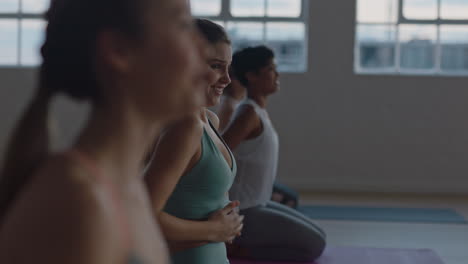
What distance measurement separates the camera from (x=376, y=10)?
6.72 meters

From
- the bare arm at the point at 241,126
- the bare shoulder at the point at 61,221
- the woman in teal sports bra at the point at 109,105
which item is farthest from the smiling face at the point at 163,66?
the bare arm at the point at 241,126

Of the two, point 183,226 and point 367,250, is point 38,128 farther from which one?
point 367,250

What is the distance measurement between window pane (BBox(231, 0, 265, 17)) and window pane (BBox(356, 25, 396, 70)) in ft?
3.31

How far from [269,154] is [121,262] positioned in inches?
117

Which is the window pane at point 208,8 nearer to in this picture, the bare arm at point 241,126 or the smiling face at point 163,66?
the bare arm at point 241,126

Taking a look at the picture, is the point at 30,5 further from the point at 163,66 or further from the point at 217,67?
the point at 163,66

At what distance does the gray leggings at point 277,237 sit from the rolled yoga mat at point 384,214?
1420mm

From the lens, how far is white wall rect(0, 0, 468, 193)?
21.6ft

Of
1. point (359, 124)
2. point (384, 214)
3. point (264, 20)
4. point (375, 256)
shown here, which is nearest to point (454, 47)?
point (359, 124)

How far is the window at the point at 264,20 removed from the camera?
22.3 ft

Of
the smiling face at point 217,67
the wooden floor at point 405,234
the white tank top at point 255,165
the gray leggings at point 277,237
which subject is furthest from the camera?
the wooden floor at point 405,234

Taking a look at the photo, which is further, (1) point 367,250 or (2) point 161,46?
(1) point 367,250

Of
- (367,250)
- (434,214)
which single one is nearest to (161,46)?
(367,250)

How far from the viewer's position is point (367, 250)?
4102mm
